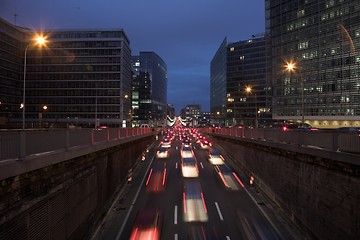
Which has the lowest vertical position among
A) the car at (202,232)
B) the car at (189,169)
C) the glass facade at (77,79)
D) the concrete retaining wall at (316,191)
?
the car at (202,232)

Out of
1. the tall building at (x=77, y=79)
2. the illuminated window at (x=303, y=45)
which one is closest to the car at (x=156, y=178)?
the illuminated window at (x=303, y=45)

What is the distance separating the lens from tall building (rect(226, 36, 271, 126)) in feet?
561

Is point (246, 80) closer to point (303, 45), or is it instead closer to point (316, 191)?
point (303, 45)

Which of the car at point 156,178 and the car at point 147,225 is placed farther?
the car at point 156,178

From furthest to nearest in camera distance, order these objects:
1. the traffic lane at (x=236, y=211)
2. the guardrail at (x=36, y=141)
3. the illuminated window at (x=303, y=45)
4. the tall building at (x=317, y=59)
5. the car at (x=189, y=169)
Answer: the illuminated window at (x=303, y=45), the tall building at (x=317, y=59), the car at (x=189, y=169), the traffic lane at (x=236, y=211), the guardrail at (x=36, y=141)

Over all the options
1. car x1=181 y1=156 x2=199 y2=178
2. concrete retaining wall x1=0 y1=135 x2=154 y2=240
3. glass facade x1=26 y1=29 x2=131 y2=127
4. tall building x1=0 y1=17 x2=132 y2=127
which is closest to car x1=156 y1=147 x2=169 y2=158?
car x1=181 y1=156 x2=199 y2=178

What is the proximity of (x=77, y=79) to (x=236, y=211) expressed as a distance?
377 ft

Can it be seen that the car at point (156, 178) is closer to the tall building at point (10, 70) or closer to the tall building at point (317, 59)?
the tall building at point (317, 59)

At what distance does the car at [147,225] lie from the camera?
16639mm

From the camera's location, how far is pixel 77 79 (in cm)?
12562

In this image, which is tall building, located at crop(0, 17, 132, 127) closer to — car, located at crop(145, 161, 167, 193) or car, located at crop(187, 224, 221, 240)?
car, located at crop(145, 161, 167, 193)

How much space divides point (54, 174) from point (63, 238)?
2611mm

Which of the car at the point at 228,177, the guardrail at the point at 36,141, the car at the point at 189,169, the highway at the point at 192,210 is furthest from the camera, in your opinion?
the car at the point at 189,169

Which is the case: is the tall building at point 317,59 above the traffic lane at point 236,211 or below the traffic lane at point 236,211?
above
